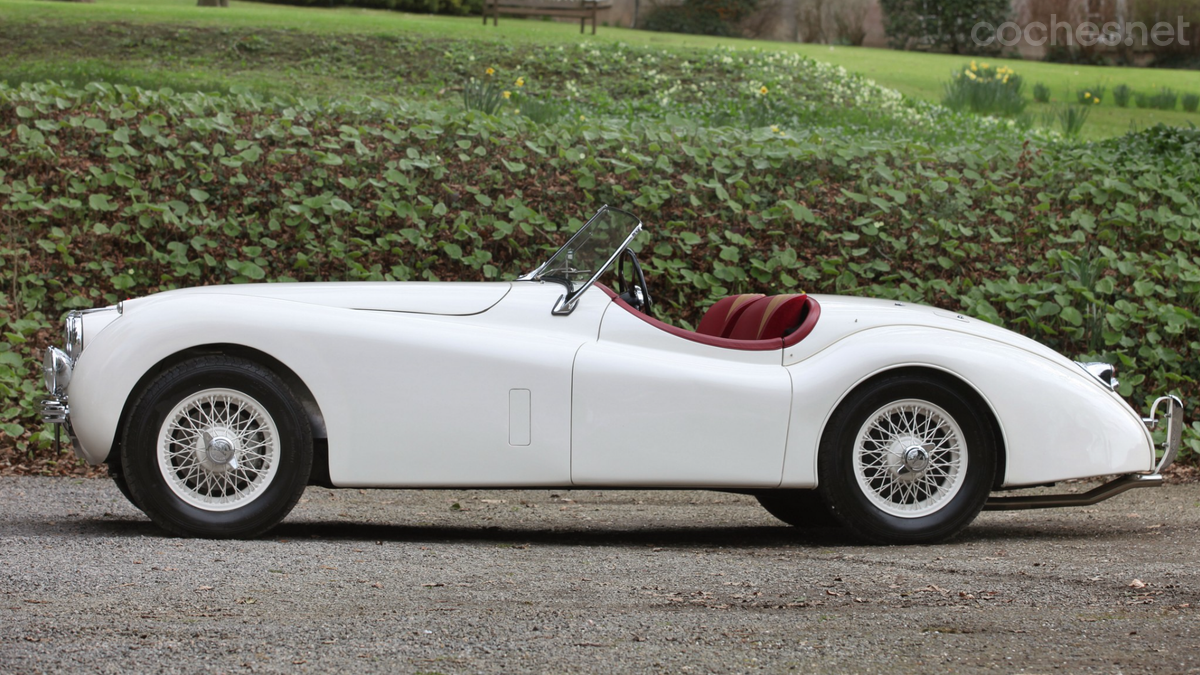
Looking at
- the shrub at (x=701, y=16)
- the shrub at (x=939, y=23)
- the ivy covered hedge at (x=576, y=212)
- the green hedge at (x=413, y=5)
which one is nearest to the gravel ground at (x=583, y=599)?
the ivy covered hedge at (x=576, y=212)

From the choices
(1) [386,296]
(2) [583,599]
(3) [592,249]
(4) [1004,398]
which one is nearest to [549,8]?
(3) [592,249]

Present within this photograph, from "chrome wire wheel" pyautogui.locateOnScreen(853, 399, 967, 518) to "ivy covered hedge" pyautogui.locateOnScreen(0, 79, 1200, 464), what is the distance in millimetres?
3717

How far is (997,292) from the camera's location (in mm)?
8258

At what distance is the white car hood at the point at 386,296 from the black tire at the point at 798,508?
1.64m

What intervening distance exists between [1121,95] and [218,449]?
14345mm

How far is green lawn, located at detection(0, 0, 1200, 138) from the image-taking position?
15.5 m

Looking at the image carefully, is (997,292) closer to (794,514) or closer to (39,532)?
(794,514)

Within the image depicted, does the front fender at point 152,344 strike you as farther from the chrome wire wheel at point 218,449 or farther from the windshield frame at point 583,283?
the windshield frame at point 583,283

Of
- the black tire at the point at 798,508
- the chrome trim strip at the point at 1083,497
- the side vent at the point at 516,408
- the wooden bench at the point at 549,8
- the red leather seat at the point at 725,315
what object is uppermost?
the wooden bench at the point at 549,8

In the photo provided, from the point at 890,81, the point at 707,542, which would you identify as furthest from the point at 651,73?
the point at 707,542

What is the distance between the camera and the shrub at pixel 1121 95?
15.4 meters

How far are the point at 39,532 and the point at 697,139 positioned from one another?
19.9 ft

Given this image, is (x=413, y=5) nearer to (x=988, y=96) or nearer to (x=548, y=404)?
(x=988, y=96)

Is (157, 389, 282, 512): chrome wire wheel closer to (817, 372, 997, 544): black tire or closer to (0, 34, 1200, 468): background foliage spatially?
(817, 372, 997, 544): black tire
